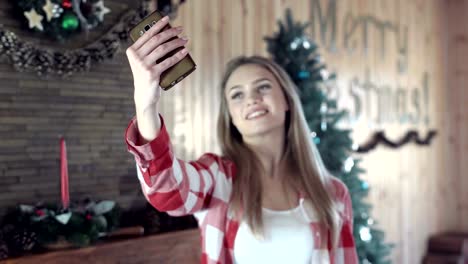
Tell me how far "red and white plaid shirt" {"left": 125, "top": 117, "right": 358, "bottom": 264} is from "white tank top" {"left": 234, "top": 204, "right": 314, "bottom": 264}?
A: 0.02 m

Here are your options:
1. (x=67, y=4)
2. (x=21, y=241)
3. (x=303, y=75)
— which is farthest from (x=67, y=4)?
(x=303, y=75)

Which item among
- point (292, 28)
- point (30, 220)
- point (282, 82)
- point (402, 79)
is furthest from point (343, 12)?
point (30, 220)

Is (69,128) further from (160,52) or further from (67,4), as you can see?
(160,52)

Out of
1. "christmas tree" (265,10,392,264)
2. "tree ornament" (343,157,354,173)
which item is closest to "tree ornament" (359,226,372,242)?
"christmas tree" (265,10,392,264)

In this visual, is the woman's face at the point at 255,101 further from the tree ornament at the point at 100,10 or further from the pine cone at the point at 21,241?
the pine cone at the point at 21,241

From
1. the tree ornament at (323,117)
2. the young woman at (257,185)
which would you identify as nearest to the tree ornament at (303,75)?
the tree ornament at (323,117)

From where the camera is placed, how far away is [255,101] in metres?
1.59

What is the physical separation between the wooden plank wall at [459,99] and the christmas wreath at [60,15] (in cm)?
350

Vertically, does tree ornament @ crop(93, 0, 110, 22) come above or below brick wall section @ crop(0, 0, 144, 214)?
above

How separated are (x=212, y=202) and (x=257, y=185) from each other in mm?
146

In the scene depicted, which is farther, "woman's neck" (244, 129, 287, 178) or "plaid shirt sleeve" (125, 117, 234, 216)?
"woman's neck" (244, 129, 287, 178)

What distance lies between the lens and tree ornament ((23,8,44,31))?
1742 mm

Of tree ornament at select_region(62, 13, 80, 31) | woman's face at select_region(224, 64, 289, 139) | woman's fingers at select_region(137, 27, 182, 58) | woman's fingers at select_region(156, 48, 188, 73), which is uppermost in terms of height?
tree ornament at select_region(62, 13, 80, 31)

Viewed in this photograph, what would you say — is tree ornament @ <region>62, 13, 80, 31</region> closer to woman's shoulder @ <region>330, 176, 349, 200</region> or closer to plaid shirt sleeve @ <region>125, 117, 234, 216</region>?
plaid shirt sleeve @ <region>125, 117, 234, 216</region>
